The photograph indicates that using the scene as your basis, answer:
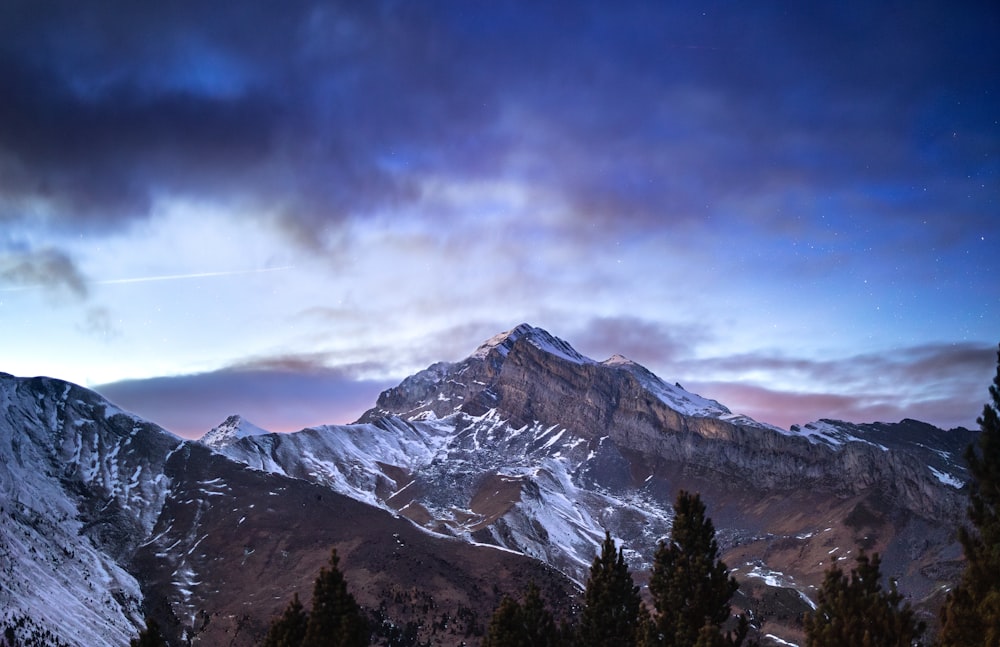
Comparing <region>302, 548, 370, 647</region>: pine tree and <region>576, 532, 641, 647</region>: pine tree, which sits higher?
<region>576, 532, 641, 647</region>: pine tree

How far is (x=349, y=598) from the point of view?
37938mm

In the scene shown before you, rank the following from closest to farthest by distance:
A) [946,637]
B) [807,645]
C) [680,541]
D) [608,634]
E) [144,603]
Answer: [946,637], [807,645], [680,541], [608,634], [144,603]

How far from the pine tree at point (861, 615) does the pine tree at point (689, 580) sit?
496 centimetres

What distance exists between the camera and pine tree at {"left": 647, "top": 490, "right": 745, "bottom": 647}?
3603 centimetres

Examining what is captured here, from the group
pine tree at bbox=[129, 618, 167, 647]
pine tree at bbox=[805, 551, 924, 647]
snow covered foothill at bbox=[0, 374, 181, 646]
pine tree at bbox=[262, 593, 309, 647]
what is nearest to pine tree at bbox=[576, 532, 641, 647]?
pine tree at bbox=[805, 551, 924, 647]

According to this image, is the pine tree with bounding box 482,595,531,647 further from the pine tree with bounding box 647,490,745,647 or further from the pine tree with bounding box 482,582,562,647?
the pine tree with bounding box 647,490,745,647

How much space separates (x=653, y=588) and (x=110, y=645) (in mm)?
102738

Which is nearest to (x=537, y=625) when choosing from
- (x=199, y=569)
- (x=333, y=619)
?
(x=333, y=619)

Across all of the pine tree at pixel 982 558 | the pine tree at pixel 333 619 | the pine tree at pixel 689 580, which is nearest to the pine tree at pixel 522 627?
the pine tree at pixel 689 580

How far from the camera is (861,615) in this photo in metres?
30.5

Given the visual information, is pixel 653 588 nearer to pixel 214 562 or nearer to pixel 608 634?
pixel 608 634

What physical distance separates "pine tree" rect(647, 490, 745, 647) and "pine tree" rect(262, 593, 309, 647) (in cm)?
1744

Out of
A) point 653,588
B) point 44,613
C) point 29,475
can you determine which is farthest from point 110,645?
point 653,588

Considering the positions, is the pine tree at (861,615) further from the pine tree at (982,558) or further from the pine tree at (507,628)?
the pine tree at (507,628)
